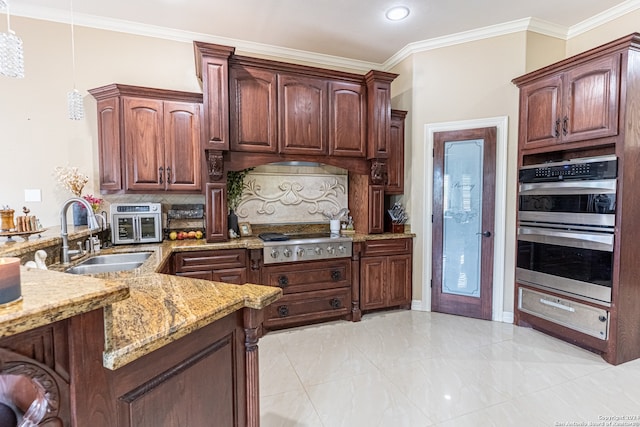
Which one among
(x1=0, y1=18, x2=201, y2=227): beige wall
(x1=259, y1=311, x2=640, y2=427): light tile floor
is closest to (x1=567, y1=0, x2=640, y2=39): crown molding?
(x1=259, y1=311, x2=640, y2=427): light tile floor

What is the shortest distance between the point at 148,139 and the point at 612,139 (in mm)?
4018

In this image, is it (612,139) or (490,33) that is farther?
(490,33)

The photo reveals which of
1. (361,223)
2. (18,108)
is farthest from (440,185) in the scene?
(18,108)

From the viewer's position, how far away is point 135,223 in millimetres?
3098

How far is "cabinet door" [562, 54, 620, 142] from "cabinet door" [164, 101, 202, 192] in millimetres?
3450

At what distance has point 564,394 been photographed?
2178 millimetres

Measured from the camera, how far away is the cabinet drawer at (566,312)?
2.62m

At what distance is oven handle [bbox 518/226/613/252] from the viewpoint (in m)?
2.58

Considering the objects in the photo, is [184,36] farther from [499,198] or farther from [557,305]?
[557,305]

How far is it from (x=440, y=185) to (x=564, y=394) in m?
2.17

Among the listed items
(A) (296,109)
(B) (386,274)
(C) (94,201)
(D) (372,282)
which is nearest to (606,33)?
(A) (296,109)

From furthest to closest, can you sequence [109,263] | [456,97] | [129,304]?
[456,97] < [109,263] < [129,304]

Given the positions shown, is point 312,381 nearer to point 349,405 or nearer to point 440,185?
point 349,405

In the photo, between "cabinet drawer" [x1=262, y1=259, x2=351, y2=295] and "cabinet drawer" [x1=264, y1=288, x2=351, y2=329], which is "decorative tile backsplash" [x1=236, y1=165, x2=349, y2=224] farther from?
"cabinet drawer" [x1=264, y1=288, x2=351, y2=329]
